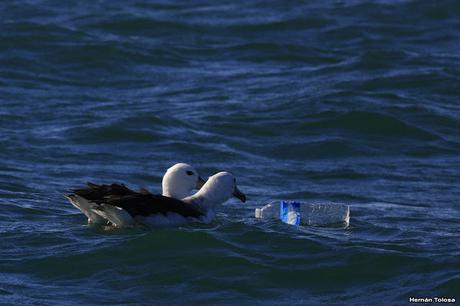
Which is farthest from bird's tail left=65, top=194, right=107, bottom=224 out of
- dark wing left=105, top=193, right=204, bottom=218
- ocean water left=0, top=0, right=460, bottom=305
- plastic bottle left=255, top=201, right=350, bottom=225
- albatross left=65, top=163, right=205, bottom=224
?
plastic bottle left=255, top=201, right=350, bottom=225

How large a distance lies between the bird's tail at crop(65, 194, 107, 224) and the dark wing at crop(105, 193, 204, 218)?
0.25 meters

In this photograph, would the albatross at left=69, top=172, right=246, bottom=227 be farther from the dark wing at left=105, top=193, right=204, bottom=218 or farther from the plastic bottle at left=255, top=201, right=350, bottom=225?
the plastic bottle at left=255, top=201, right=350, bottom=225

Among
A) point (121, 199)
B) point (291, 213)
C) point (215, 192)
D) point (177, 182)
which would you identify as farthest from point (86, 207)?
point (291, 213)

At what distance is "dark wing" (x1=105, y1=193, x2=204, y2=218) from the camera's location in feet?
43.3

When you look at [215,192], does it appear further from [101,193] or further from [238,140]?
[238,140]

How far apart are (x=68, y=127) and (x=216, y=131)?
2.10m

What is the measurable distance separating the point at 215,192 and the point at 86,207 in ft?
5.14

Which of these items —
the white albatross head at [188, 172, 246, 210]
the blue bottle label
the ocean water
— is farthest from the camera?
the white albatross head at [188, 172, 246, 210]

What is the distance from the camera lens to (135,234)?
43.5 ft

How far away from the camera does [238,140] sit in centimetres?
1928

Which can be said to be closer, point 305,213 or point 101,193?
point 101,193

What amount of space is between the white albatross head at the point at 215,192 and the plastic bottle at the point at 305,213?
0.38 metres

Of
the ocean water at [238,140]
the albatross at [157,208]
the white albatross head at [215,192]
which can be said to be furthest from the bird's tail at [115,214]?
the white albatross head at [215,192]

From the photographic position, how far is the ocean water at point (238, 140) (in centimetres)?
1203
